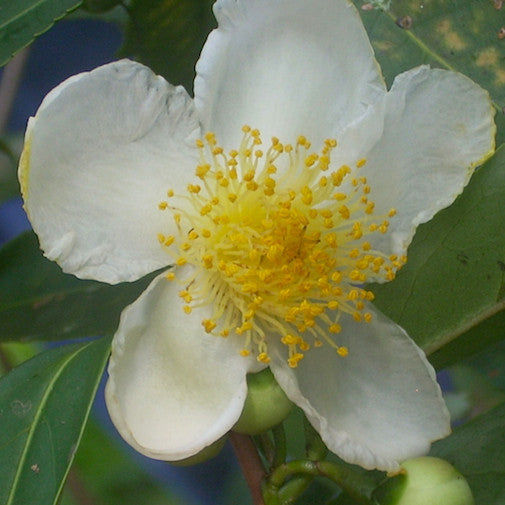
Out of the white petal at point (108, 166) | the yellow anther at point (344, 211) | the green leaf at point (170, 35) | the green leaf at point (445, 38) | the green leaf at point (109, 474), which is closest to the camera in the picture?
the white petal at point (108, 166)

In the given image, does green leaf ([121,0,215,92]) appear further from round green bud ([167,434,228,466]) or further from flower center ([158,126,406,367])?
round green bud ([167,434,228,466])

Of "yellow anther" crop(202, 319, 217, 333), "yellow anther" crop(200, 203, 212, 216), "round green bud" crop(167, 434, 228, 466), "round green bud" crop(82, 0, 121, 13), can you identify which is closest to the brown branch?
"round green bud" crop(167, 434, 228, 466)

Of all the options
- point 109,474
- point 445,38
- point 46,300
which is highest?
point 445,38

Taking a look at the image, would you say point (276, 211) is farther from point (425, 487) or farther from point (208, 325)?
point (425, 487)

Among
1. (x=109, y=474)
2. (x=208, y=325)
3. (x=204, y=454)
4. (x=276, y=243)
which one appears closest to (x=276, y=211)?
(x=276, y=243)

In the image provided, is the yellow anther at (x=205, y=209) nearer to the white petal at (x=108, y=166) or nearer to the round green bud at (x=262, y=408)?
the white petal at (x=108, y=166)

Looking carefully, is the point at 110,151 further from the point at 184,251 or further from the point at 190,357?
the point at 190,357

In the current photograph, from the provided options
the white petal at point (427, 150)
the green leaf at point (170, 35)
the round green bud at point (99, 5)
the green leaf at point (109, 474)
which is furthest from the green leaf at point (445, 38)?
the green leaf at point (109, 474)
